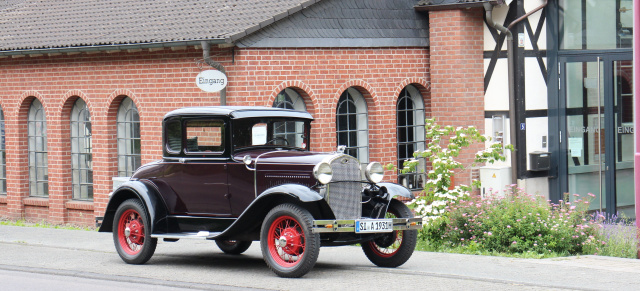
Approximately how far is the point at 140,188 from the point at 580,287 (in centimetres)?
509

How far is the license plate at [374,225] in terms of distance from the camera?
10242mm

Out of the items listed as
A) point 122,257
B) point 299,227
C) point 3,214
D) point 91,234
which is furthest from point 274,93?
point 3,214

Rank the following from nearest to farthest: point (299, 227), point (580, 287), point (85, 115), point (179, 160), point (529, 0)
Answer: point (580, 287) → point (299, 227) → point (179, 160) → point (529, 0) → point (85, 115)

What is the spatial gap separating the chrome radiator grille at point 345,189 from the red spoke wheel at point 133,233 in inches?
93.5

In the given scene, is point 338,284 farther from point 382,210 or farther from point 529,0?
point 529,0

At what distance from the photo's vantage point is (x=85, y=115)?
723 inches

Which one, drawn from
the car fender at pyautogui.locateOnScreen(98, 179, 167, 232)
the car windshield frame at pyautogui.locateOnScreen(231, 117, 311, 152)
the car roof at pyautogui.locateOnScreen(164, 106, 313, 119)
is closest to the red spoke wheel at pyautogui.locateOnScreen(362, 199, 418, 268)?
the car windshield frame at pyautogui.locateOnScreen(231, 117, 311, 152)

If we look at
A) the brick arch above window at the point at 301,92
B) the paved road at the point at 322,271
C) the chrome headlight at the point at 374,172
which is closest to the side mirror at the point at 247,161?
the paved road at the point at 322,271

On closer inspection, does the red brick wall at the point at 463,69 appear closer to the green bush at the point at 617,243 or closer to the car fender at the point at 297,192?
the green bush at the point at 617,243

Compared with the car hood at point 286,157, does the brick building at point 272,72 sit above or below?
above

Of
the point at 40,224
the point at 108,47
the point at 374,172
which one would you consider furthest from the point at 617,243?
the point at 40,224

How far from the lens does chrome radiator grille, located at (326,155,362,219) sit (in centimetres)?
1051

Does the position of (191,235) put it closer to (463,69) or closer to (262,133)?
(262,133)

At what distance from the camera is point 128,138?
1773 centimetres
